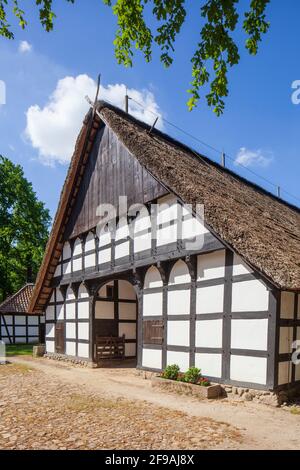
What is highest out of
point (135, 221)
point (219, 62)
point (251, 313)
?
point (219, 62)

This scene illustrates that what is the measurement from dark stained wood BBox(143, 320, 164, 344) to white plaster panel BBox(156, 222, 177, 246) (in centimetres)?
259

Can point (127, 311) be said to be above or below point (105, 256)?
below

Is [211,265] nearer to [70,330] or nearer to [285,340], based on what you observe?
[285,340]

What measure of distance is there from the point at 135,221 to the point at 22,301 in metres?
18.2

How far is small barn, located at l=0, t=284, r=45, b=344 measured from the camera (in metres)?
25.9

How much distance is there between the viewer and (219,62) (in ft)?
14.1

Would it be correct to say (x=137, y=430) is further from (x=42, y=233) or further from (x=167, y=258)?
(x=42, y=233)

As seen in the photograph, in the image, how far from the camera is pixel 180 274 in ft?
34.8

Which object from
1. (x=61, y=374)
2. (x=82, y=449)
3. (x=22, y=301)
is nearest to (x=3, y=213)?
(x=22, y=301)

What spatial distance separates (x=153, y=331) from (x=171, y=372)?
1.65 m

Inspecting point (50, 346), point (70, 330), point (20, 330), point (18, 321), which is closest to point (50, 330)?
point (50, 346)

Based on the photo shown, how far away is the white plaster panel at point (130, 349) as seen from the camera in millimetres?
15406

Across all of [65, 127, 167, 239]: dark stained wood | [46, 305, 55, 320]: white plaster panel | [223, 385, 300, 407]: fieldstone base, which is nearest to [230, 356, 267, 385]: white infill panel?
[223, 385, 300, 407]: fieldstone base
